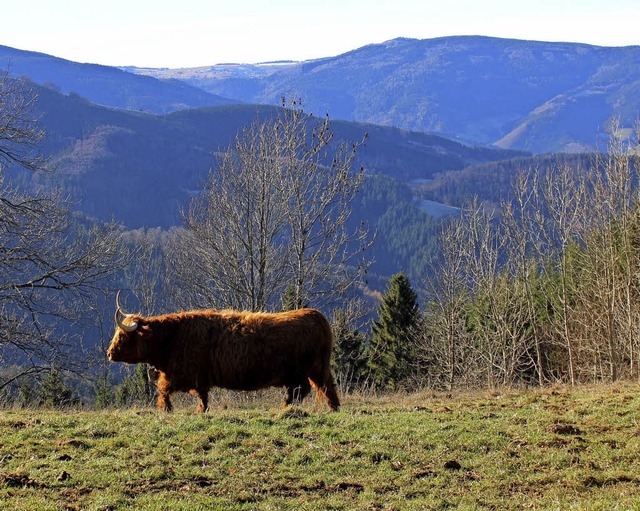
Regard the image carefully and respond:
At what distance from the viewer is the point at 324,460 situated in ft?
32.0

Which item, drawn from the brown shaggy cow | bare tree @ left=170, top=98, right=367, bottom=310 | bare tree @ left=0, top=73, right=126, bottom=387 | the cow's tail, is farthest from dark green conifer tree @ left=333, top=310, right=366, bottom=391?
the brown shaggy cow

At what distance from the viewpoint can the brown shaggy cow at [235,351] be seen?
45.3ft

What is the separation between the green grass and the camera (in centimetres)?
827

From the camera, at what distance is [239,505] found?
815 cm

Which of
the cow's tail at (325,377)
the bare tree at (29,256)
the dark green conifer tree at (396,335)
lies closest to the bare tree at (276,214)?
the bare tree at (29,256)

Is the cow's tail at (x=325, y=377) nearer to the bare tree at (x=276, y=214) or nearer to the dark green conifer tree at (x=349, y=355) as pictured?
the bare tree at (x=276, y=214)

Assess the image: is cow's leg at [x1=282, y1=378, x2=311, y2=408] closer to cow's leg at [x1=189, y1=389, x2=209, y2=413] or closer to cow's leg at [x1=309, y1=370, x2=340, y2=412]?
cow's leg at [x1=309, y1=370, x2=340, y2=412]

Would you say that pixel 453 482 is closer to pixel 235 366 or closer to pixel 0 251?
pixel 235 366

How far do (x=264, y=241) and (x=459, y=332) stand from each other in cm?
1859

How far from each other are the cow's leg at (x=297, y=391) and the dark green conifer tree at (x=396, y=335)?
3306 cm

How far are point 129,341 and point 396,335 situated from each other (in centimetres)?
3518

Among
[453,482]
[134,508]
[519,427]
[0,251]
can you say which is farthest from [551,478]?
[0,251]

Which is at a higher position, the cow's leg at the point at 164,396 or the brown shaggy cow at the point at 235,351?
the brown shaggy cow at the point at 235,351

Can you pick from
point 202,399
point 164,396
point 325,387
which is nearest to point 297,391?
point 325,387
